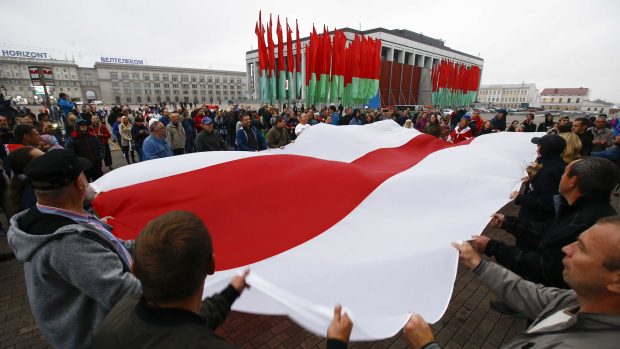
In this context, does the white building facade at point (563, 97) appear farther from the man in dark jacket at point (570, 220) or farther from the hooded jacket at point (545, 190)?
the man in dark jacket at point (570, 220)

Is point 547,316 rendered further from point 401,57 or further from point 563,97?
point 563,97

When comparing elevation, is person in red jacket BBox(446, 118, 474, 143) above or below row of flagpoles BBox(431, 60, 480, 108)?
below

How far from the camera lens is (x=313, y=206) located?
9.36 ft

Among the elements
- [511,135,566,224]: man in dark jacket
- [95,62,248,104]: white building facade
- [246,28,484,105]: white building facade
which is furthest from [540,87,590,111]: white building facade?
[511,135,566,224]: man in dark jacket

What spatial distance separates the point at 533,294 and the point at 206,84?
380 ft

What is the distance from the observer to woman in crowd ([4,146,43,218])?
6.61 ft

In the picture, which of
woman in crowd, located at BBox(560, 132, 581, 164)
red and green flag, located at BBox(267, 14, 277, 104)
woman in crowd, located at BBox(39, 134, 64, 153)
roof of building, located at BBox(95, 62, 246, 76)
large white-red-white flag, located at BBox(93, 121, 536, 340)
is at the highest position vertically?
roof of building, located at BBox(95, 62, 246, 76)

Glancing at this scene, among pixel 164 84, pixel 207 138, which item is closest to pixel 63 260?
pixel 207 138

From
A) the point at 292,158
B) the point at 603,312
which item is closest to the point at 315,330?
the point at 603,312

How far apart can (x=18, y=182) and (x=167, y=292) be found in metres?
1.91

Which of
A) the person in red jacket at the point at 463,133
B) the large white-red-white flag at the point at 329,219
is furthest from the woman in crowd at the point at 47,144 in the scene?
the person in red jacket at the point at 463,133

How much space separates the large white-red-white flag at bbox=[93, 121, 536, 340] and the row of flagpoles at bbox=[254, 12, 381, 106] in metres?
15.9

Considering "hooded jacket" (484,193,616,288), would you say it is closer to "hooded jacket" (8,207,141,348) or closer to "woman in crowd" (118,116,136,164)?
"hooded jacket" (8,207,141,348)

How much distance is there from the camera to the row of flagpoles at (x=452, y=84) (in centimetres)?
3875
